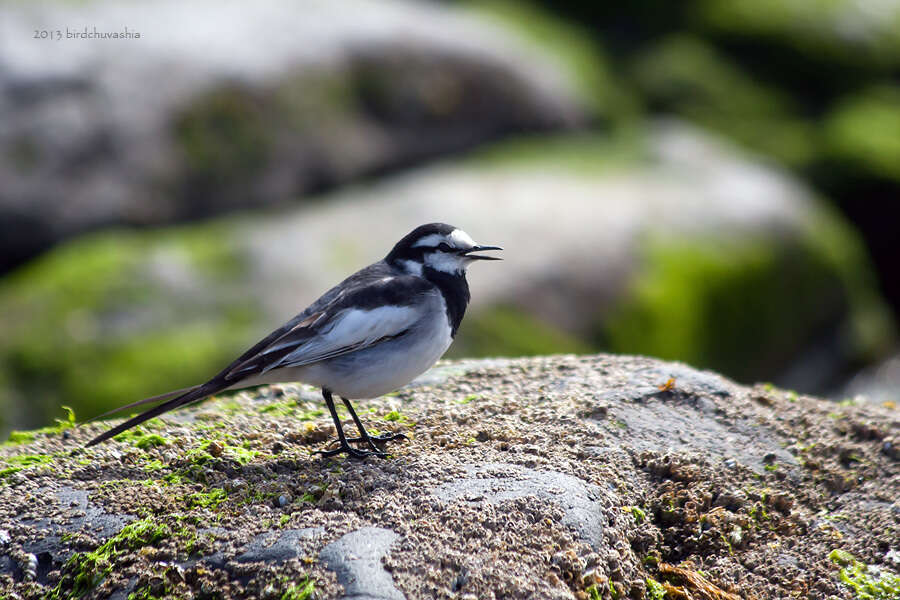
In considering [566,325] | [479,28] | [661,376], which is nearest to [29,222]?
[566,325]

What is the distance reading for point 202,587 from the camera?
4.08 m

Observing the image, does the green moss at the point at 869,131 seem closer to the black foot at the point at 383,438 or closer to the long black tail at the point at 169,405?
the black foot at the point at 383,438

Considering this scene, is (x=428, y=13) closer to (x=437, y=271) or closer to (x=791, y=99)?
(x=791, y=99)

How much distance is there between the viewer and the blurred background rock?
1018 cm

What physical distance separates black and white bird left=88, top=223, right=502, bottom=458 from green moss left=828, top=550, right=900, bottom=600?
2271mm

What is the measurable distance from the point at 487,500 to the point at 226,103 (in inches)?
345

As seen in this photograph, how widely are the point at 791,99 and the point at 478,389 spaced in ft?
38.0

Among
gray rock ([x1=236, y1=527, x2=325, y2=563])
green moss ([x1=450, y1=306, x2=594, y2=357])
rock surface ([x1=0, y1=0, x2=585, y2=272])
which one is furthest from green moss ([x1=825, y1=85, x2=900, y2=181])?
gray rock ([x1=236, y1=527, x2=325, y2=563])

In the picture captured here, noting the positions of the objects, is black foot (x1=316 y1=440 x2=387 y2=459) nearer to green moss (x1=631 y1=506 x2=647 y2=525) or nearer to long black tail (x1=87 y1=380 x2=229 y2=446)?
long black tail (x1=87 y1=380 x2=229 y2=446)

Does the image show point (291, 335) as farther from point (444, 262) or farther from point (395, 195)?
point (395, 195)

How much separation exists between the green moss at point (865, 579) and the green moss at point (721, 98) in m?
11.1

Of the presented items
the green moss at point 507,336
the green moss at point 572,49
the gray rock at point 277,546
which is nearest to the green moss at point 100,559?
the gray rock at point 277,546

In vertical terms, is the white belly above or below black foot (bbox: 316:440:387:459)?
above

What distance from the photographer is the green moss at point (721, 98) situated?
599 inches
